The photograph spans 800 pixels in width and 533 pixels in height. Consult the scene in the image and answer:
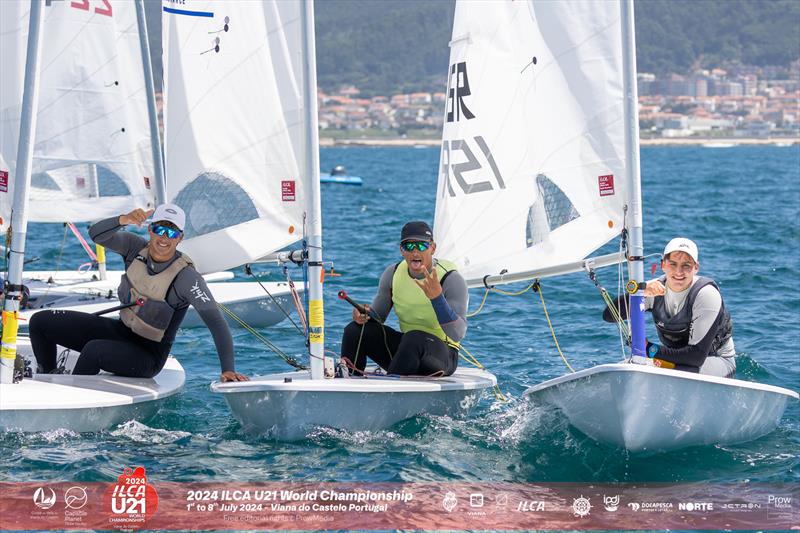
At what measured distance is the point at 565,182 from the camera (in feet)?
25.4

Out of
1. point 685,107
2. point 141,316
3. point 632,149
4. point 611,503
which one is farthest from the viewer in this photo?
point 685,107

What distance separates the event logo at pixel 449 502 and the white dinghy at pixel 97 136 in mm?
5946

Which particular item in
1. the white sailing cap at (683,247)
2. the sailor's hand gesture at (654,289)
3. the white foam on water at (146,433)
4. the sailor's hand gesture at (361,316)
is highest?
the white sailing cap at (683,247)

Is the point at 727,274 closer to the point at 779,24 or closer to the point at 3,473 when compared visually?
the point at 3,473

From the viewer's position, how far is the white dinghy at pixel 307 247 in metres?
6.88

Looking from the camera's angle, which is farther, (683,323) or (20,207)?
(20,207)

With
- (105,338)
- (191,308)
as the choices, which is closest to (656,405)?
(105,338)

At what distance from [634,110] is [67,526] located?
387cm

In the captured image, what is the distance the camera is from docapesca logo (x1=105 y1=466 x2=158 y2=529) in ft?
19.1

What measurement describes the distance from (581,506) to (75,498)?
99.2 inches

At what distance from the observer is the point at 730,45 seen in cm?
15650

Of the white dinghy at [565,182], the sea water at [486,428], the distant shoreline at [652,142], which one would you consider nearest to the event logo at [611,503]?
the sea water at [486,428]

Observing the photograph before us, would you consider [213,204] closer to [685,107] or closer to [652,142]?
[652,142]

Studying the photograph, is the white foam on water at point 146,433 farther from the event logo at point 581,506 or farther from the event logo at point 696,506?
the event logo at point 696,506
